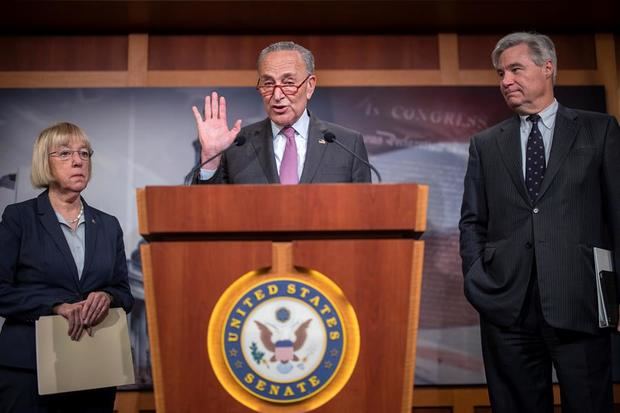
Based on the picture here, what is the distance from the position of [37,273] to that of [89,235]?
0.73 ft

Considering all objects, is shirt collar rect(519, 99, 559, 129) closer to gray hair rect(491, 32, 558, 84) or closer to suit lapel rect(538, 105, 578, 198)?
suit lapel rect(538, 105, 578, 198)

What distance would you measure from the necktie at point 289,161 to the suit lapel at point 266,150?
0.08 feet

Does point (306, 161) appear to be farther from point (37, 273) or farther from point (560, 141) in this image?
point (37, 273)

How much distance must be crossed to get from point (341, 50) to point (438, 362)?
5.76 ft

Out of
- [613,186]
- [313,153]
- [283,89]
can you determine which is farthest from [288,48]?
[613,186]

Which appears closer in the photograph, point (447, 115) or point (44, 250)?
point (44, 250)

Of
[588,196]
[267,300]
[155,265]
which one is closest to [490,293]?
[588,196]

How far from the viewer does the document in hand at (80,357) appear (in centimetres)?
212

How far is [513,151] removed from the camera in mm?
2332

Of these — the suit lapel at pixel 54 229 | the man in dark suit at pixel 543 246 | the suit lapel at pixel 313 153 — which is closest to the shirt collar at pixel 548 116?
the man in dark suit at pixel 543 246

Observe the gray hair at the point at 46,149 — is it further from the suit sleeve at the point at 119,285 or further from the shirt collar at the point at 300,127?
the shirt collar at the point at 300,127

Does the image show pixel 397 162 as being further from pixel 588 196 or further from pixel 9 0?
pixel 9 0

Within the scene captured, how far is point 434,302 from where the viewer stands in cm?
347

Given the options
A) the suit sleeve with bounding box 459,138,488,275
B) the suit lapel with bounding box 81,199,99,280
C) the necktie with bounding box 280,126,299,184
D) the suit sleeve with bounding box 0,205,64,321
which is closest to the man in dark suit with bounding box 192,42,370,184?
the necktie with bounding box 280,126,299,184
